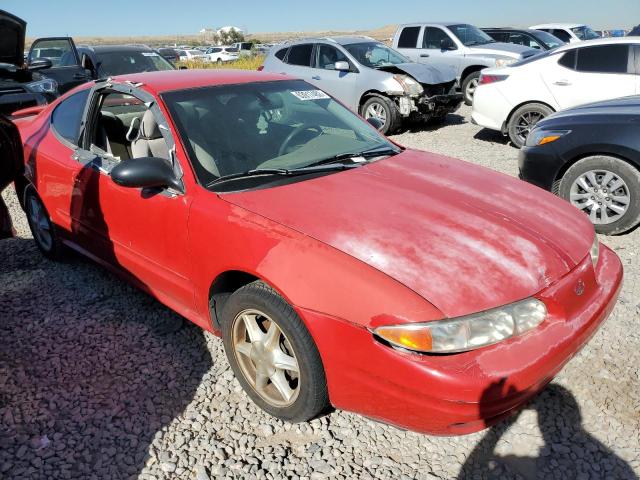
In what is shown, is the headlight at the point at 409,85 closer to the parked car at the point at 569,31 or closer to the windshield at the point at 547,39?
the windshield at the point at 547,39

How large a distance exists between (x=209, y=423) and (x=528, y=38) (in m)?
14.0

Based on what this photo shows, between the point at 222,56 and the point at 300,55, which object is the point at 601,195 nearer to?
the point at 300,55

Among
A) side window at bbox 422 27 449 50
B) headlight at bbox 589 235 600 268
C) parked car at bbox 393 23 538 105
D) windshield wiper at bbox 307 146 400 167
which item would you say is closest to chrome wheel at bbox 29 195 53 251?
windshield wiper at bbox 307 146 400 167

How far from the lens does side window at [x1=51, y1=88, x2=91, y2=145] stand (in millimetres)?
3650

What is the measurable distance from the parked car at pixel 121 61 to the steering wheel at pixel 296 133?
758 cm

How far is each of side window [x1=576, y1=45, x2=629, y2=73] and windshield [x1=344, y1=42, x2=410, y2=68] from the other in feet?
10.8

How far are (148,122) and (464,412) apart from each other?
2467 mm

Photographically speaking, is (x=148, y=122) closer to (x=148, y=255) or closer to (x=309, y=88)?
(x=148, y=255)

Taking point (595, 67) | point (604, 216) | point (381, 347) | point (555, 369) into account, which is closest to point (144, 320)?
point (381, 347)

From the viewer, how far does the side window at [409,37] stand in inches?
471

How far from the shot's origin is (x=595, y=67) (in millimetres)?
6953

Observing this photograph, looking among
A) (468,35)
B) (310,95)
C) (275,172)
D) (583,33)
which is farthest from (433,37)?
(275,172)

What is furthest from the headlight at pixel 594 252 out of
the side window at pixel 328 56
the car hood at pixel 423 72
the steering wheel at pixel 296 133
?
the side window at pixel 328 56

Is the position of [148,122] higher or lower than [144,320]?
higher
